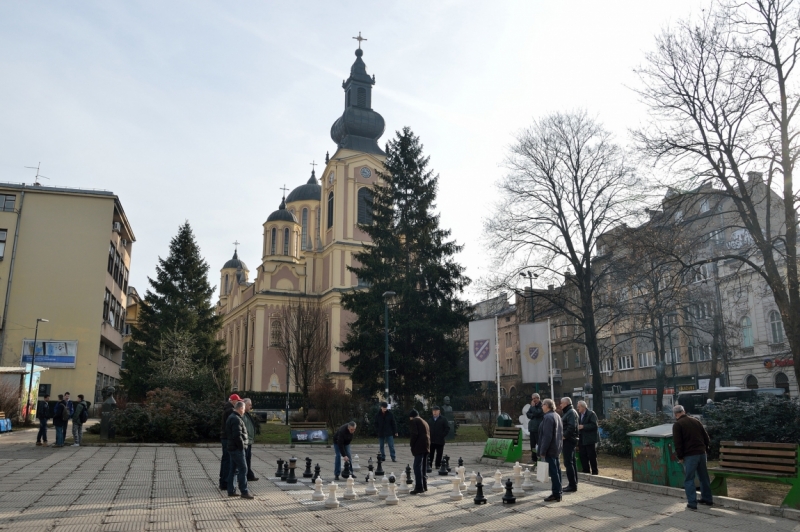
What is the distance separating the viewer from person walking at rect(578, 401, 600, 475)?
13773 millimetres

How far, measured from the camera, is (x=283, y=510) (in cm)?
961

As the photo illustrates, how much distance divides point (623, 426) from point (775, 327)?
94.8ft

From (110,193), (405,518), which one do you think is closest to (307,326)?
(110,193)

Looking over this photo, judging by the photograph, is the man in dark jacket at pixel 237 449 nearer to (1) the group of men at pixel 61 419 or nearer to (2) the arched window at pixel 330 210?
(1) the group of men at pixel 61 419

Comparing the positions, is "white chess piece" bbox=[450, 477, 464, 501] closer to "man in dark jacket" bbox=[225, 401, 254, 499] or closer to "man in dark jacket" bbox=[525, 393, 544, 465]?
"man in dark jacket" bbox=[225, 401, 254, 499]

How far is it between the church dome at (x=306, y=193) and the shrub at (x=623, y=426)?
204 feet

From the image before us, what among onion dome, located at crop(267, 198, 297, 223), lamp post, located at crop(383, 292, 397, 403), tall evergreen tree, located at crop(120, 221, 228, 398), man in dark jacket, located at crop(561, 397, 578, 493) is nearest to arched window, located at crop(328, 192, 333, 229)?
onion dome, located at crop(267, 198, 297, 223)

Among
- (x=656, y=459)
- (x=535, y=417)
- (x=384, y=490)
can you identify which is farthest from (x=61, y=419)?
(x=656, y=459)

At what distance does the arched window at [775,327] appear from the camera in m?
40.3

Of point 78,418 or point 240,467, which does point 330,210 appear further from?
point 240,467

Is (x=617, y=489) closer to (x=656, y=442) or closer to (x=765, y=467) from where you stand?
(x=656, y=442)

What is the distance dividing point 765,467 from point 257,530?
762 cm

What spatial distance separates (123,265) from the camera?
53.6 m

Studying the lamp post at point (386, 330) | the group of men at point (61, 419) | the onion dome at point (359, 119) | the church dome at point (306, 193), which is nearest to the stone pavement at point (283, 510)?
the group of men at point (61, 419)
